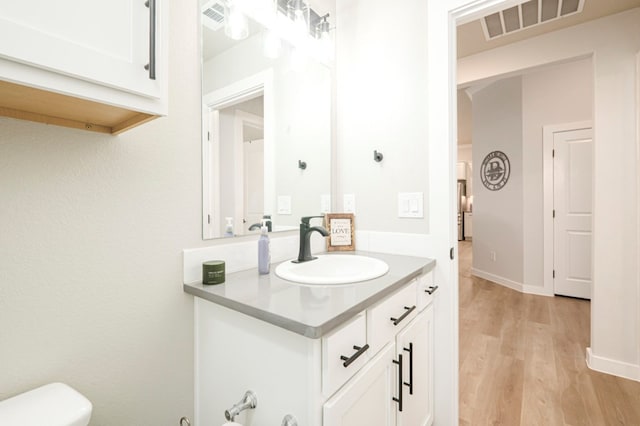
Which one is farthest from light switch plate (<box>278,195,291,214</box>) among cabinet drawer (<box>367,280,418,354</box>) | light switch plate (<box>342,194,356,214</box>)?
cabinet drawer (<box>367,280,418,354</box>)

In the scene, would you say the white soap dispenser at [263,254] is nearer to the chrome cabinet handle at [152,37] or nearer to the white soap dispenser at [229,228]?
the white soap dispenser at [229,228]

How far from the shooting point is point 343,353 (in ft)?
2.53

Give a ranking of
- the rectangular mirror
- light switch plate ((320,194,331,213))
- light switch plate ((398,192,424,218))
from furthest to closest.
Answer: light switch plate ((320,194,331,213)) → light switch plate ((398,192,424,218)) → the rectangular mirror

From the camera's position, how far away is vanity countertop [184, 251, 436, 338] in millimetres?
713

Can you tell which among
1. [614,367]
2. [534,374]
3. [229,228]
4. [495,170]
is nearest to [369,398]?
[229,228]

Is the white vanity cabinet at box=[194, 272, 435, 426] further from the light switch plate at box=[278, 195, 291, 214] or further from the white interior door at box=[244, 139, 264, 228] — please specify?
the light switch plate at box=[278, 195, 291, 214]

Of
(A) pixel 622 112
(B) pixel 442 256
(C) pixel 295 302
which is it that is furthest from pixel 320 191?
(A) pixel 622 112

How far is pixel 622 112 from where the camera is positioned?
6.52 ft

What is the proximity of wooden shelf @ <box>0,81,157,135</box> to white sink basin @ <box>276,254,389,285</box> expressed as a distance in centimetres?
70

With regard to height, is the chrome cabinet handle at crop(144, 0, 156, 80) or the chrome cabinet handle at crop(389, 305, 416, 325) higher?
the chrome cabinet handle at crop(144, 0, 156, 80)

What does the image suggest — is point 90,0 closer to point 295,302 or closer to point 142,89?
point 142,89

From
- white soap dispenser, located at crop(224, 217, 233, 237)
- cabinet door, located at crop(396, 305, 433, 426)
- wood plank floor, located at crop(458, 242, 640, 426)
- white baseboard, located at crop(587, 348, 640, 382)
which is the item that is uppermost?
white soap dispenser, located at crop(224, 217, 233, 237)

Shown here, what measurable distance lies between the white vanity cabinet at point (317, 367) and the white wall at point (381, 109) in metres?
0.56

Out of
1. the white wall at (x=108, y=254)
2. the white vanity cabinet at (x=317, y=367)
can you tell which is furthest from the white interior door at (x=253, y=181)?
the white vanity cabinet at (x=317, y=367)
